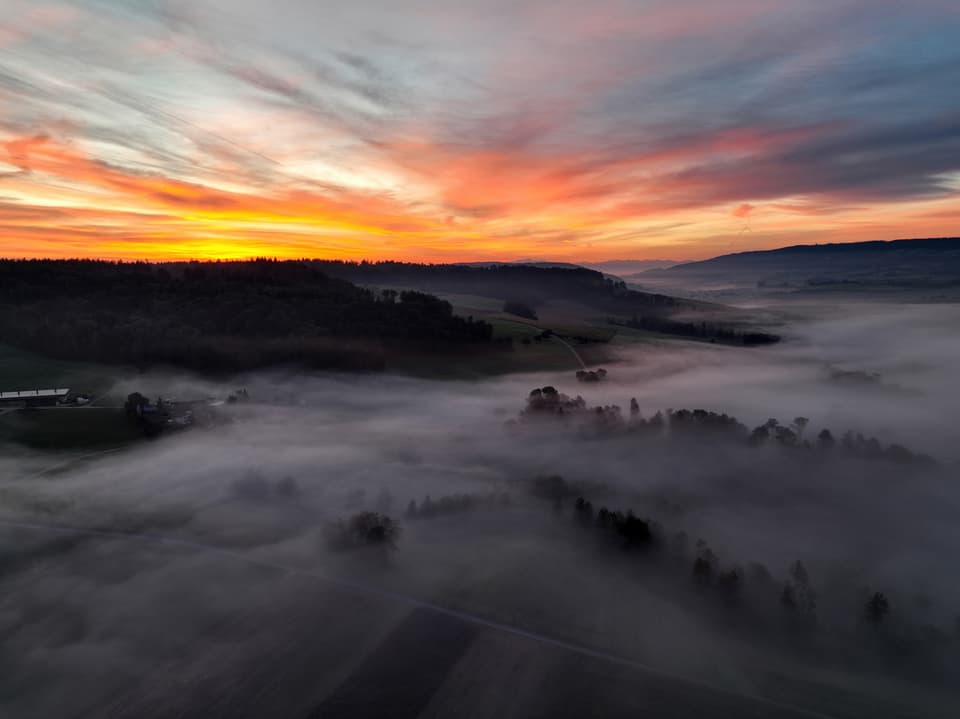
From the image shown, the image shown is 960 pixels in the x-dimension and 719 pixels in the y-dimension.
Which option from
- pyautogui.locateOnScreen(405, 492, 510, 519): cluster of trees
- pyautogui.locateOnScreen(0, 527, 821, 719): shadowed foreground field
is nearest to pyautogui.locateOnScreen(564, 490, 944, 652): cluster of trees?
pyautogui.locateOnScreen(405, 492, 510, 519): cluster of trees

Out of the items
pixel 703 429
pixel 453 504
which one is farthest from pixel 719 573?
pixel 703 429

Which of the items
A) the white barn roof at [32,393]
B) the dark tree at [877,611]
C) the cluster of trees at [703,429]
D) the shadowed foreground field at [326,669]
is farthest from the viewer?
the cluster of trees at [703,429]

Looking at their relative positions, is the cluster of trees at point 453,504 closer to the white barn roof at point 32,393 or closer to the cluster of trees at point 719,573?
the cluster of trees at point 719,573

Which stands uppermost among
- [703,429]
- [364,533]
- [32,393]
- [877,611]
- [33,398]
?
[32,393]

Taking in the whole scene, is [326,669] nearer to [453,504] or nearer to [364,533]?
[364,533]

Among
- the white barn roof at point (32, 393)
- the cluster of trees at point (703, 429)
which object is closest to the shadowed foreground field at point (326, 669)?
the white barn roof at point (32, 393)

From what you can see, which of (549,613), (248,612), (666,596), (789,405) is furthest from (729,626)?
(789,405)
